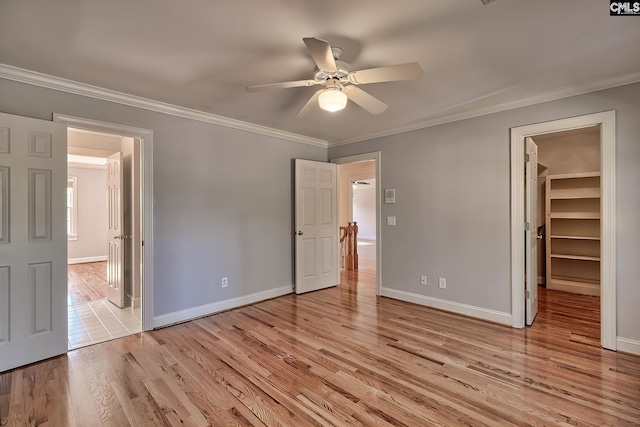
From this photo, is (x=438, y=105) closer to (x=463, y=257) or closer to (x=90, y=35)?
(x=463, y=257)

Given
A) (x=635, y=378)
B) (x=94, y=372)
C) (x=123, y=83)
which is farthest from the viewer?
(x=123, y=83)

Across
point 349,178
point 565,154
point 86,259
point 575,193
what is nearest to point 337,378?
point 575,193

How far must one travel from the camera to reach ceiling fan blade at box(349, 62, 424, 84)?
188 centimetres

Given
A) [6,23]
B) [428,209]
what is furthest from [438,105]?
[6,23]

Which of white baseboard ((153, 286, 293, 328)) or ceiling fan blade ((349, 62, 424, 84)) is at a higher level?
ceiling fan blade ((349, 62, 424, 84))

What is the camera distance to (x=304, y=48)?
85.6 inches

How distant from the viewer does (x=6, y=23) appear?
190cm

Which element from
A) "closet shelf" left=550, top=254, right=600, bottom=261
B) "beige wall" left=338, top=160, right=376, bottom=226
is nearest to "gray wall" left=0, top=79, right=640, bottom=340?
"closet shelf" left=550, top=254, right=600, bottom=261

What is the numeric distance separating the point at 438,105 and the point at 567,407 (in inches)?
113

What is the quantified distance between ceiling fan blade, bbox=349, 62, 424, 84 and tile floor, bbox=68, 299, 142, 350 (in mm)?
3359

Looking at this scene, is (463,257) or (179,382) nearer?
(179,382)

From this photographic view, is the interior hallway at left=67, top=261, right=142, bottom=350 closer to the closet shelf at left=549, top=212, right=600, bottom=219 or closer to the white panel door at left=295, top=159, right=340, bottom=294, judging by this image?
the white panel door at left=295, top=159, right=340, bottom=294

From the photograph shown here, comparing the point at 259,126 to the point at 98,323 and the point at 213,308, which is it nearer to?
the point at 213,308

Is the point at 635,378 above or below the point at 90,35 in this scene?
below
